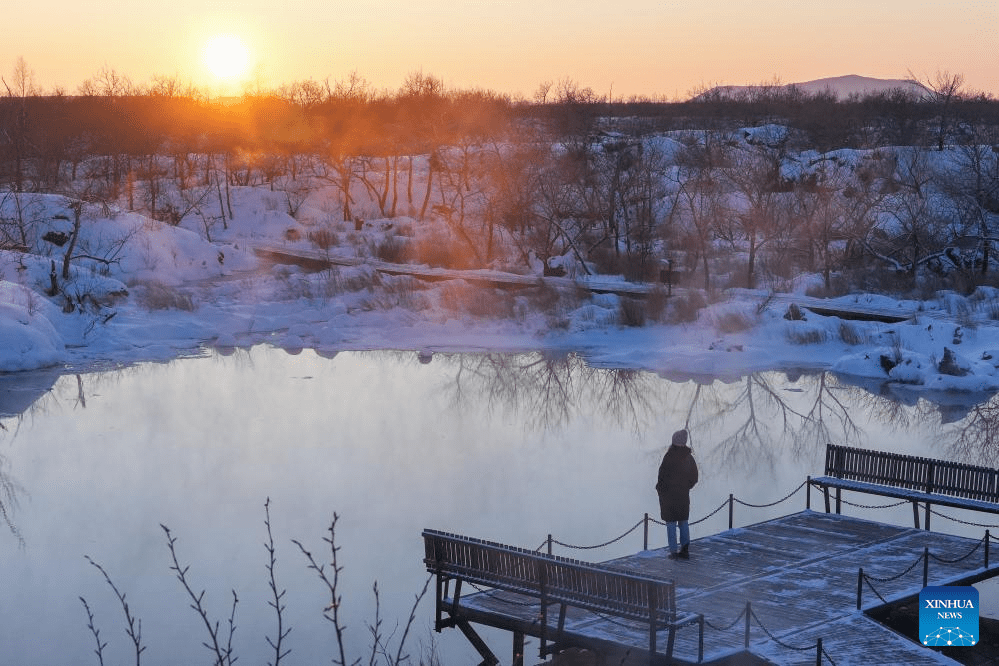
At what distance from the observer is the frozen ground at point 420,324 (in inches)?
1190

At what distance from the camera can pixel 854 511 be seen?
647 inches

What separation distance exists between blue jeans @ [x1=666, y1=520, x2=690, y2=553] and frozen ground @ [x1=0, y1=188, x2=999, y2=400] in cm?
1620

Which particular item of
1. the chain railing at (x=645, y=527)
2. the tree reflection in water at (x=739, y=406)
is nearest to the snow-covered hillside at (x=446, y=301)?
the tree reflection in water at (x=739, y=406)

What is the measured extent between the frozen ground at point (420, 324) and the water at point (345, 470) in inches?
78.1

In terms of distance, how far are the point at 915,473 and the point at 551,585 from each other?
6.83m

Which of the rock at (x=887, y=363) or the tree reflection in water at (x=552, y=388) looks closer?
the tree reflection in water at (x=552, y=388)

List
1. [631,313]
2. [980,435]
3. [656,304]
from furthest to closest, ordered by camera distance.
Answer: [656,304] < [631,313] < [980,435]

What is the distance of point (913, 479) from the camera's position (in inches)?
617

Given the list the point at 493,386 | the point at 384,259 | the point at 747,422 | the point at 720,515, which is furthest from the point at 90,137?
the point at 720,515

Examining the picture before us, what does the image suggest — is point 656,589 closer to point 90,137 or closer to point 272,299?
point 272,299

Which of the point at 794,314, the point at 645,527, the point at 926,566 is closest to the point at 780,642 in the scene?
the point at 926,566

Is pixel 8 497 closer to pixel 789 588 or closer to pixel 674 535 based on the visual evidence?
pixel 674 535

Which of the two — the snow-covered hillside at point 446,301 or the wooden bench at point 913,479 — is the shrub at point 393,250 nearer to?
the snow-covered hillside at point 446,301

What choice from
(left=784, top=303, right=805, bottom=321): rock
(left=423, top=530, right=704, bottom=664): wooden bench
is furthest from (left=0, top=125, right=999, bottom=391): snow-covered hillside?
(left=423, top=530, right=704, bottom=664): wooden bench
